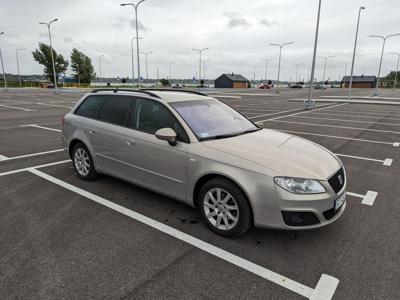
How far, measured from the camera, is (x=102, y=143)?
467 cm

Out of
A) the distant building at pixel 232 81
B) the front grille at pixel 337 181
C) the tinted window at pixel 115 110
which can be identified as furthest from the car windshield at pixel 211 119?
the distant building at pixel 232 81

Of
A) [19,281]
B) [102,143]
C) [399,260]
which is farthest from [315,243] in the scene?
[102,143]

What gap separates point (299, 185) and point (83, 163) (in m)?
3.76

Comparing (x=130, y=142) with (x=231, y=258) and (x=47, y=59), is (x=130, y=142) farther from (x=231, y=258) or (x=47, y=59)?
(x=47, y=59)

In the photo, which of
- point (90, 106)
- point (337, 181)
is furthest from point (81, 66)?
point (337, 181)

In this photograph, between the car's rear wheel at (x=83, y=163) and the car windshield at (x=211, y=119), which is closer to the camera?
the car windshield at (x=211, y=119)

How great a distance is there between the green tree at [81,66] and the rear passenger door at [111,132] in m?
77.2

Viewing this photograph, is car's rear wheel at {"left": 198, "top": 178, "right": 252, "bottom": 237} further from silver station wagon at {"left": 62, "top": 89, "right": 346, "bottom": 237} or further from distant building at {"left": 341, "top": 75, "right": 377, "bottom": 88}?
distant building at {"left": 341, "top": 75, "right": 377, "bottom": 88}

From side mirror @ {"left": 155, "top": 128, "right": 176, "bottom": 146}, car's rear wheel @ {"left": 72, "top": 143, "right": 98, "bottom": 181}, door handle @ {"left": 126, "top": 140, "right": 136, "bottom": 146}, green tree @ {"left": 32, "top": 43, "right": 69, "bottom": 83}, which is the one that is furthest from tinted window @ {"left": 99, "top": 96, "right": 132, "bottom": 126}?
green tree @ {"left": 32, "top": 43, "right": 69, "bottom": 83}

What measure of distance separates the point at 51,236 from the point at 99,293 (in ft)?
4.14

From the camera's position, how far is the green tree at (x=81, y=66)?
73062mm

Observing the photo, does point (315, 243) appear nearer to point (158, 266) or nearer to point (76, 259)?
point (158, 266)

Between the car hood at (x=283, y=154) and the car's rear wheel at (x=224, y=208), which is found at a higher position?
the car hood at (x=283, y=154)

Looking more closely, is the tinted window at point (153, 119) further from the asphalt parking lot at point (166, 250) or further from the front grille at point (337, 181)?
the front grille at point (337, 181)
